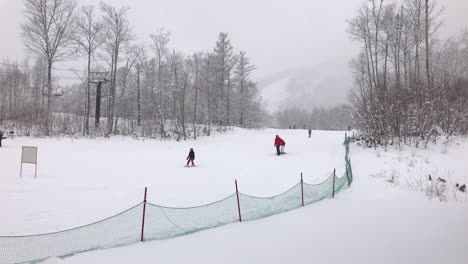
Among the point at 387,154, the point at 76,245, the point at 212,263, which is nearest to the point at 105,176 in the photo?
the point at 76,245

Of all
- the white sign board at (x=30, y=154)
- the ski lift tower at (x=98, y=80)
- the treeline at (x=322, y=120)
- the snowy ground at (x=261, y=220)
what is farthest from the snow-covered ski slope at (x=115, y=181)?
the treeline at (x=322, y=120)

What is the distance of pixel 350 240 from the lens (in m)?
5.51

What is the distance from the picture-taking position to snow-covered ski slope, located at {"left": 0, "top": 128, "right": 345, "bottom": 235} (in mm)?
7242

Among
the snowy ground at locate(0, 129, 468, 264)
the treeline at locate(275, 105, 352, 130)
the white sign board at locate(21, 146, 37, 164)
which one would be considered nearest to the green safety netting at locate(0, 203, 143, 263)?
the snowy ground at locate(0, 129, 468, 264)

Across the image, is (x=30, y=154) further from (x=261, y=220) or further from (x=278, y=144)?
(x=278, y=144)

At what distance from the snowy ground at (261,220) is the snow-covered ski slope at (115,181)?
0.04 metres

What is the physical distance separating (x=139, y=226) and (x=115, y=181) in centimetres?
594

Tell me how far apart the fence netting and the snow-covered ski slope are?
55.9 inches

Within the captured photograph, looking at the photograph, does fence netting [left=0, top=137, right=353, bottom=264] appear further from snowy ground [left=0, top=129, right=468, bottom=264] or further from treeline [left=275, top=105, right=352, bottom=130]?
treeline [left=275, top=105, right=352, bottom=130]

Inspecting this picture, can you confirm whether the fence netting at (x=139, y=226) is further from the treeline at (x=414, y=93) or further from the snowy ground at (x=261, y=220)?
the treeline at (x=414, y=93)

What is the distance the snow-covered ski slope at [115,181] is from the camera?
7242 mm

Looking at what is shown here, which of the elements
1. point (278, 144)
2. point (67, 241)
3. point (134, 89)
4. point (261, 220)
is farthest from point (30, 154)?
point (134, 89)

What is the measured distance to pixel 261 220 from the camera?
6859mm

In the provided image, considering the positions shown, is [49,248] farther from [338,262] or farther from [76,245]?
[338,262]
